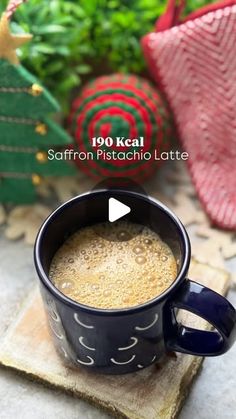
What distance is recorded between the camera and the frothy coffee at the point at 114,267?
0.51 m

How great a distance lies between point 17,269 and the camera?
2.18 ft

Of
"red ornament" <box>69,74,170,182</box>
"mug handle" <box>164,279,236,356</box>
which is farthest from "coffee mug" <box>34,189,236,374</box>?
"red ornament" <box>69,74,170,182</box>

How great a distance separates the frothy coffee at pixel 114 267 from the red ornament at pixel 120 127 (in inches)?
5.1

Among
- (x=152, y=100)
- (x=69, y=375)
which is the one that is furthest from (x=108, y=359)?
(x=152, y=100)

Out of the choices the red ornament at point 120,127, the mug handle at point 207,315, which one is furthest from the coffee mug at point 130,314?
the red ornament at point 120,127

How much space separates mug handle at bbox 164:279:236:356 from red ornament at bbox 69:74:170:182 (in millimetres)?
236

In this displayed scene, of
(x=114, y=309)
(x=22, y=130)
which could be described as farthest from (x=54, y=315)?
(x=22, y=130)

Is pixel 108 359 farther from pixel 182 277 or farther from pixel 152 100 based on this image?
pixel 152 100

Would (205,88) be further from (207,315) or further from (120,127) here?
(207,315)

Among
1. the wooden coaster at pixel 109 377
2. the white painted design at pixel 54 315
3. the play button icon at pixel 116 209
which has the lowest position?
the wooden coaster at pixel 109 377

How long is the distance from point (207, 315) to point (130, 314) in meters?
0.06

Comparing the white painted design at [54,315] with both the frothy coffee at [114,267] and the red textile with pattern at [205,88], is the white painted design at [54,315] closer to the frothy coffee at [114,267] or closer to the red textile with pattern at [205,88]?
the frothy coffee at [114,267]

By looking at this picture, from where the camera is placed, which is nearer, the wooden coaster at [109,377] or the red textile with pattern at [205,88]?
the wooden coaster at [109,377]

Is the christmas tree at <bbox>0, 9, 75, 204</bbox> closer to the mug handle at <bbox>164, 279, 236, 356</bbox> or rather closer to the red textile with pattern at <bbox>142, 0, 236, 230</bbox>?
the red textile with pattern at <bbox>142, 0, 236, 230</bbox>
